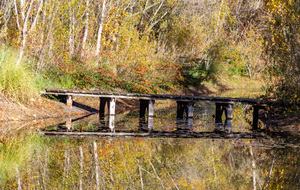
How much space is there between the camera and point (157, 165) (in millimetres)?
9641

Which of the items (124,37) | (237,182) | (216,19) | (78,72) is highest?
(216,19)

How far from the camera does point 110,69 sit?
24.9 metres

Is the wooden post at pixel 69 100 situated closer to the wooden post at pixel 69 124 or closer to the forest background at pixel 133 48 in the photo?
the forest background at pixel 133 48

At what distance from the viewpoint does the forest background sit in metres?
16.8

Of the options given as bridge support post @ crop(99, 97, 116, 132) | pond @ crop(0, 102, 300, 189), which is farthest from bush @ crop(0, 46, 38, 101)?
bridge support post @ crop(99, 97, 116, 132)

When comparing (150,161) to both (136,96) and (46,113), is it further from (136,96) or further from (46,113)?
(136,96)

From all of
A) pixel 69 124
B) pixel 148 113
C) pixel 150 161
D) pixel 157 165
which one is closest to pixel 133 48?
pixel 148 113

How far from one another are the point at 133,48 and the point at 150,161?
16.7m

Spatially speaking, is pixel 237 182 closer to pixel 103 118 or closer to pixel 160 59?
pixel 103 118

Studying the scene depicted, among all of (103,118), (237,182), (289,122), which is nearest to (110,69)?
(103,118)

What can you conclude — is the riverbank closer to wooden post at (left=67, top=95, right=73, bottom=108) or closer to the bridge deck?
wooden post at (left=67, top=95, right=73, bottom=108)

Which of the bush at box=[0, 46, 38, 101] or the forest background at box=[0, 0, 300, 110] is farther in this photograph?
the forest background at box=[0, 0, 300, 110]

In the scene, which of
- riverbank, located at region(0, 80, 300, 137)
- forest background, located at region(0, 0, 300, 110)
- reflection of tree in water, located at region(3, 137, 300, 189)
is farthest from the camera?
forest background, located at region(0, 0, 300, 110)

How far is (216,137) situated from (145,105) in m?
7.37
